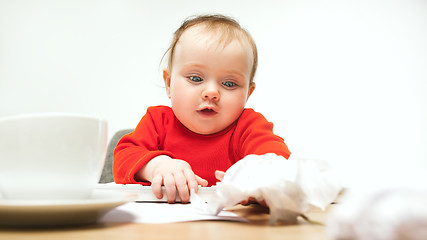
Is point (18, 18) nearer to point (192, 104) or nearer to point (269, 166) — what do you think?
point (192, 104)

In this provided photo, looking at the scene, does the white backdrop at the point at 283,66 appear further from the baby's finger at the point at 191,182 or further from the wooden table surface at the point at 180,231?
the wooden table surface at the point at 180,231

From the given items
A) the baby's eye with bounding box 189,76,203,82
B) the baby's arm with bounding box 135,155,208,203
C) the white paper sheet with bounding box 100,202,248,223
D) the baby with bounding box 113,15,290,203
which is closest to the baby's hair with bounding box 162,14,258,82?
the baby with bounding box 113,15,290,203

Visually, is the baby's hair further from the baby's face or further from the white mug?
the white mug

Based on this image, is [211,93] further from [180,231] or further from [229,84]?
[180,231]

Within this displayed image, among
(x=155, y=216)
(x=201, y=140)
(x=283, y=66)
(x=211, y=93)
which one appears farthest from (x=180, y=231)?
(x=283, y=66)

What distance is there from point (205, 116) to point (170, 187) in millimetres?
391

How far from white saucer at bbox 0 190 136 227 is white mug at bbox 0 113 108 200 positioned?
0.12 ft

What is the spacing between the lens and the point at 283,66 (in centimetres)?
293

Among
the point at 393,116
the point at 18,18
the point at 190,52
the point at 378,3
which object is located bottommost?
the point at 393,116

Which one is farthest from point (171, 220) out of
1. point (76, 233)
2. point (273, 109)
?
point (273, 109)

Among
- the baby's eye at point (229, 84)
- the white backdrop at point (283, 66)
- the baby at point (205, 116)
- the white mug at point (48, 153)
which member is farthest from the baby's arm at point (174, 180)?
the white backdrop at point (283, 66)

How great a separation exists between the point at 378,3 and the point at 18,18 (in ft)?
8.89

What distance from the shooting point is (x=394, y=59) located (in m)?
2.90

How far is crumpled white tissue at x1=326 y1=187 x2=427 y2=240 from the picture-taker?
0.21 meters
